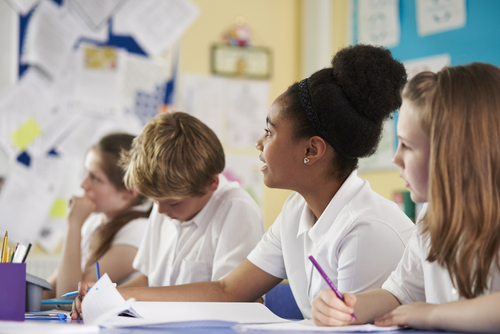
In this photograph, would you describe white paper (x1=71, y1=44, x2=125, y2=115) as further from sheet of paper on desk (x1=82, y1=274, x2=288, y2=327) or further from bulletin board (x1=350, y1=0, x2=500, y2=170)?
sheet of paper on desk (x1=82, y1=274, x2=288, y2=327)

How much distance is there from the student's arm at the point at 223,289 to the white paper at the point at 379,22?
1609 millimetres

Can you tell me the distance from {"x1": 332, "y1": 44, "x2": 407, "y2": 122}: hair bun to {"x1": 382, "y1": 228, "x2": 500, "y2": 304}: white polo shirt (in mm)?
310

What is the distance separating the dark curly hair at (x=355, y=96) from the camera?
1050 millimetres

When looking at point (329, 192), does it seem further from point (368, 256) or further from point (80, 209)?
point (80, 209)

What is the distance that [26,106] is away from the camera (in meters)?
2.51

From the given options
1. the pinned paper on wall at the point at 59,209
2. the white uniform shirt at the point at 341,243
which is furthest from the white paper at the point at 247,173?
the white uniform shirt at the point at 341,243

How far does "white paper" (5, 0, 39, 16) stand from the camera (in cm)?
250

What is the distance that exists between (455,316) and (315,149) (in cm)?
52

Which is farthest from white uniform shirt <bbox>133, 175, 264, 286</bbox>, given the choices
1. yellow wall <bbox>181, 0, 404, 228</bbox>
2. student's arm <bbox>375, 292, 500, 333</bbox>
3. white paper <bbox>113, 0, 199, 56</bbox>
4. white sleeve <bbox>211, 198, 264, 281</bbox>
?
white paper <bbox>113, 0, 199, 56</bbox>

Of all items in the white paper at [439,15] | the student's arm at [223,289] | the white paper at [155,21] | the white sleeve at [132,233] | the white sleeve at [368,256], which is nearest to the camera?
the white sleeve at [368,256]

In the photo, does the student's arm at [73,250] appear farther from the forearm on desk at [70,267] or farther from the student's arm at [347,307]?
the student's arm at [347,307]

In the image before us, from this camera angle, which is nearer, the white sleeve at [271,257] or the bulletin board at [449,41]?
the white sleeve at [271,257]

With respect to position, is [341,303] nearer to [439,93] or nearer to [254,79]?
[439,93]

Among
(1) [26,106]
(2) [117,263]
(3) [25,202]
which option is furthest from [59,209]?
(2) [117,263]
